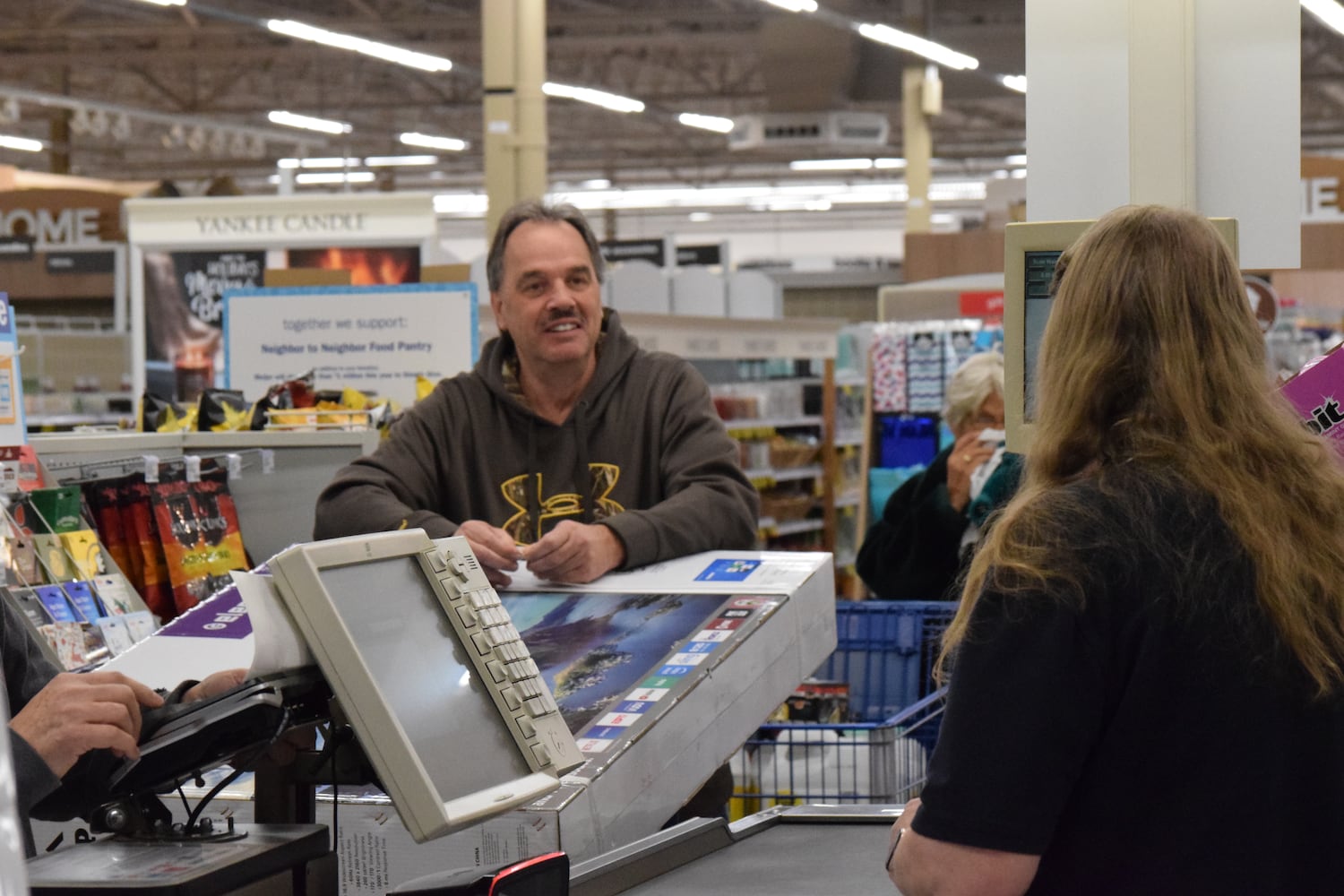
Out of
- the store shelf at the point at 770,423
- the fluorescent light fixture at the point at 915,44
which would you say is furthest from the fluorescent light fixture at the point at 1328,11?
the store shelf at the point at 770,423

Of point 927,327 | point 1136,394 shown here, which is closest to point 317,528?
point 1136,394

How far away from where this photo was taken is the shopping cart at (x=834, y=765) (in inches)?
112

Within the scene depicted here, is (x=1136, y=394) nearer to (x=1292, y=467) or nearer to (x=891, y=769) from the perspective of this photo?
(x=1292, y=467)

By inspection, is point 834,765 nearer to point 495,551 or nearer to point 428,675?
point 495,551

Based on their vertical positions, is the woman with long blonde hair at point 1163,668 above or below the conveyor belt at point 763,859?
above

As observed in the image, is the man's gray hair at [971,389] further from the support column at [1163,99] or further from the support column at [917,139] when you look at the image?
the support column at [917,139]

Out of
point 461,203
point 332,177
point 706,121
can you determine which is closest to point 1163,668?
point 706,121

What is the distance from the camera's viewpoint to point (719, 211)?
31.3 m

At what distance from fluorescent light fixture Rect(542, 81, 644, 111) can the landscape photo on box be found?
1331 cm

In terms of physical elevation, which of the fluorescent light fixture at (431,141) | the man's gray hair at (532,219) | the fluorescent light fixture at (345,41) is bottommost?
the man's gray hair at (532,219)

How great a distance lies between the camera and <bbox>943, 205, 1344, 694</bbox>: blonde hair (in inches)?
55.4

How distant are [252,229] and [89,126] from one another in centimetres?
1325

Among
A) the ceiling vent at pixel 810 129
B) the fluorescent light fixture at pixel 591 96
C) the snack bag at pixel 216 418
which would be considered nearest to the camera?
the snack bag at pixel 216 418

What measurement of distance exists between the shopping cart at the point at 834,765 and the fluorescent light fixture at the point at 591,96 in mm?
12753
